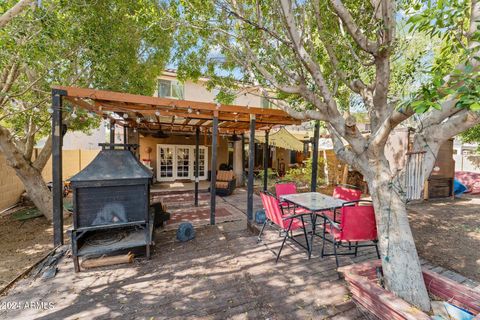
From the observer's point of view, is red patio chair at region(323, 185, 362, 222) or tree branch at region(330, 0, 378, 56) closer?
tree branch at region(330, 0, 378, 56)

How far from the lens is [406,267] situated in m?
2.52

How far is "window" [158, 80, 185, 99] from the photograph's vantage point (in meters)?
11.8

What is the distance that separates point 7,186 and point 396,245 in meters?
10.9

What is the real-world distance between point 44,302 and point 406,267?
14.8ft

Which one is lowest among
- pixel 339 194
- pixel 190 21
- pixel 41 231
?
pixel 41 231

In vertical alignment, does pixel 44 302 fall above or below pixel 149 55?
below

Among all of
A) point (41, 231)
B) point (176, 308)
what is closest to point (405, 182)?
point (176, 308)

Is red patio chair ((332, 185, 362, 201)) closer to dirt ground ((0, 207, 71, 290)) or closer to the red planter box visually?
the red planter box

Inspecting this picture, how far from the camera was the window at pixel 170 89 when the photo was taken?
11830 millimetres

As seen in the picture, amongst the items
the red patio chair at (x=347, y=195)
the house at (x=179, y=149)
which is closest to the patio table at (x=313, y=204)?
the red patio chair at (x=347, y=195)

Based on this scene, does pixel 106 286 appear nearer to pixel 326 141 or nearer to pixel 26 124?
pixel 26 124

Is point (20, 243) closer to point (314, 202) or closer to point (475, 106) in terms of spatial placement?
point (314, 202)

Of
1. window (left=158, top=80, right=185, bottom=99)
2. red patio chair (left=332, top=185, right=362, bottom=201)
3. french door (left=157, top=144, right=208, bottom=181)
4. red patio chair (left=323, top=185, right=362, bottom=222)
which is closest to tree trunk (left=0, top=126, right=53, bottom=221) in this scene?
french door (left=157, top=144, right=208, bottom=181)

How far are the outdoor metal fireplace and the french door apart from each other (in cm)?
823
